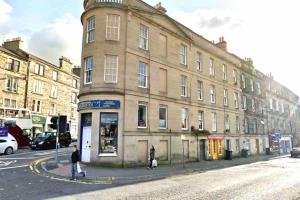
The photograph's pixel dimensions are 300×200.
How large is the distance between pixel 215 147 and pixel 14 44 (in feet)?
113

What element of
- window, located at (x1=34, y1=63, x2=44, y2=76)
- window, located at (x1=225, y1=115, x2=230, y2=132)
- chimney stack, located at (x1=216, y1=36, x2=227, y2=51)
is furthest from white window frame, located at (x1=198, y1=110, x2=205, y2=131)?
window, located at (x1=34, y1=63, x2=44, y2=76)

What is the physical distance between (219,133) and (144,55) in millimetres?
14541

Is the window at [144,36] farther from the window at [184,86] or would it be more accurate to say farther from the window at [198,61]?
the window at [198,61]

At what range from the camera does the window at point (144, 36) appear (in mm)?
21781

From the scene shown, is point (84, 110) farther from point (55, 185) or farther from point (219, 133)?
point (219, 133)

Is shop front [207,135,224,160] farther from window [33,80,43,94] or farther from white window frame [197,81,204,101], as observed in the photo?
window [33,80,43,94]

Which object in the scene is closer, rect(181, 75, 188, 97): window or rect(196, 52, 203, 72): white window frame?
rect(181, 75, 188, 97): window

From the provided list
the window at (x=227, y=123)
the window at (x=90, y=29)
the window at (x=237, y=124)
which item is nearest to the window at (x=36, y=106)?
the window at (x=90, y=29)

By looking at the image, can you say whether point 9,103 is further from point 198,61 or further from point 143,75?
point 198,61

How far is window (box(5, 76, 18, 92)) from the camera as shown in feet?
120

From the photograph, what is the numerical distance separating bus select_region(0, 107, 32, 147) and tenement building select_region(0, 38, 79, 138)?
7.43 m

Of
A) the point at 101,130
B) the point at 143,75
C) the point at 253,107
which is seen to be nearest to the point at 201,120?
the point at 143,75

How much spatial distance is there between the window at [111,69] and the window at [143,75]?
2.34 metres

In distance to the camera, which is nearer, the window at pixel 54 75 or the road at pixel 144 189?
the road at pixel 144 189
